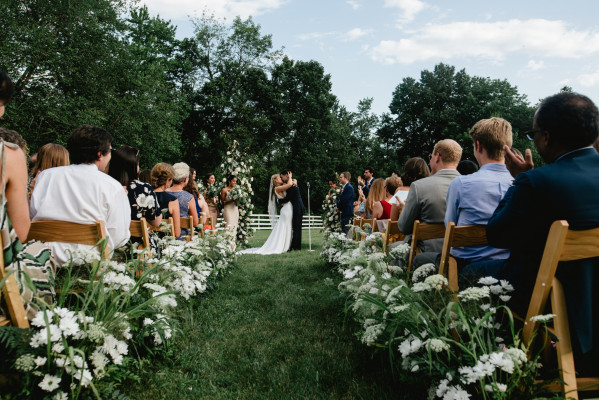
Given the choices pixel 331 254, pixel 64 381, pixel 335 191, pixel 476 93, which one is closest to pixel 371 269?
pixel 64 381

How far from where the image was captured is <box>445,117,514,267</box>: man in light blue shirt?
3.35m

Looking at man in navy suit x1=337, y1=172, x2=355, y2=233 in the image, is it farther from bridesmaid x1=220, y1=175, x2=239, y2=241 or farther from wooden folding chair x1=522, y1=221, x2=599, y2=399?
wooden folding chair x1=522, y1=221, x2=599, y2=399

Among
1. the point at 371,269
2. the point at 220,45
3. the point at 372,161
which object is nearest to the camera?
the point at 371,269

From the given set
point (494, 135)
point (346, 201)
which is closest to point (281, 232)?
point (346, 201)

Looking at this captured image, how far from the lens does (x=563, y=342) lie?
2020 millimetres

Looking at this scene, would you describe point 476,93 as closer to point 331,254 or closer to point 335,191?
point 335,191

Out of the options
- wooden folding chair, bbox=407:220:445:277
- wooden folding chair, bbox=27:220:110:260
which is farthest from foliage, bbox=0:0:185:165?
wooden folding chair, bbox=407:220:445:277

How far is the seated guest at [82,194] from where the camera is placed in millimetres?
3352

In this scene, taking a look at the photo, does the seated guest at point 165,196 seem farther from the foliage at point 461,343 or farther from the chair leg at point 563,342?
the chair leg at point 563,342

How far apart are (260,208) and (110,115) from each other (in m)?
19.5

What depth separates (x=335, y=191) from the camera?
50.9ft

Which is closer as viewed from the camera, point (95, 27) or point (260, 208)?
point (95, 27)

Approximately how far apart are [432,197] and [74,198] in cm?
325

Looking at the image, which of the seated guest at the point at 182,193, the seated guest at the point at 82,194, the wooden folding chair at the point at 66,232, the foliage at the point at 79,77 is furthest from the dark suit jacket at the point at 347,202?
the foliage at the point at 79,77
